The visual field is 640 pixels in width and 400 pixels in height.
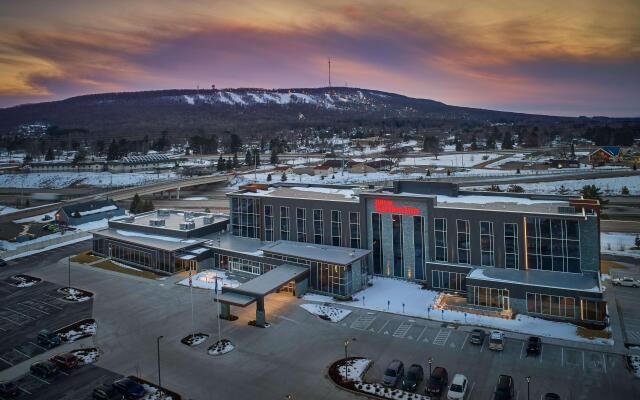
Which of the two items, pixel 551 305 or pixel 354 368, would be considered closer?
pixel 354 368

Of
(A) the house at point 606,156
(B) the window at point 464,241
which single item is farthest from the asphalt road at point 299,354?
(A) the house at point 606,156

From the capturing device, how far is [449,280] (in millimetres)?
44906

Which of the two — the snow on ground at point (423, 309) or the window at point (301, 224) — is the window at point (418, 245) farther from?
the window at point (301, 224)

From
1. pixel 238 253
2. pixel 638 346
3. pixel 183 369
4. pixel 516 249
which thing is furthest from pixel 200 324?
pixel 638 346

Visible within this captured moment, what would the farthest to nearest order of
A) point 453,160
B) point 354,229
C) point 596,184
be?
point 453,160 < point 596,184 < point 354,229

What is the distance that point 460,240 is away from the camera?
45094mm

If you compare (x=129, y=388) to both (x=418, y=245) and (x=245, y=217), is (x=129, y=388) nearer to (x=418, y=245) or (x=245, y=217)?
(x=418, y=245)

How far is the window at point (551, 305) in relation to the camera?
37625 millimetres

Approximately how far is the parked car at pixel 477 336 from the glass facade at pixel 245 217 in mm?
29365

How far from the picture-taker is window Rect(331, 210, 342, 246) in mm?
51281

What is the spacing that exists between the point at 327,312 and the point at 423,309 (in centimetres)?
816

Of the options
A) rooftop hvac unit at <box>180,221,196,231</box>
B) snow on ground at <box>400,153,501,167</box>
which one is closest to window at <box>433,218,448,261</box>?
rooftop hvac unit at <box>180,221,196,231</box>

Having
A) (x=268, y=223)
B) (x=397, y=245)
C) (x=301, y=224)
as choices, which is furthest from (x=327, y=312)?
(x=268, y=223)

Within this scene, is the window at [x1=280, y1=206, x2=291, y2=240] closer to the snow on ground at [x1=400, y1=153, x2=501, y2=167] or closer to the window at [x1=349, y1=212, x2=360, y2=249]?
the window at [x1=349, y1=212, x2=360, y2=249]
